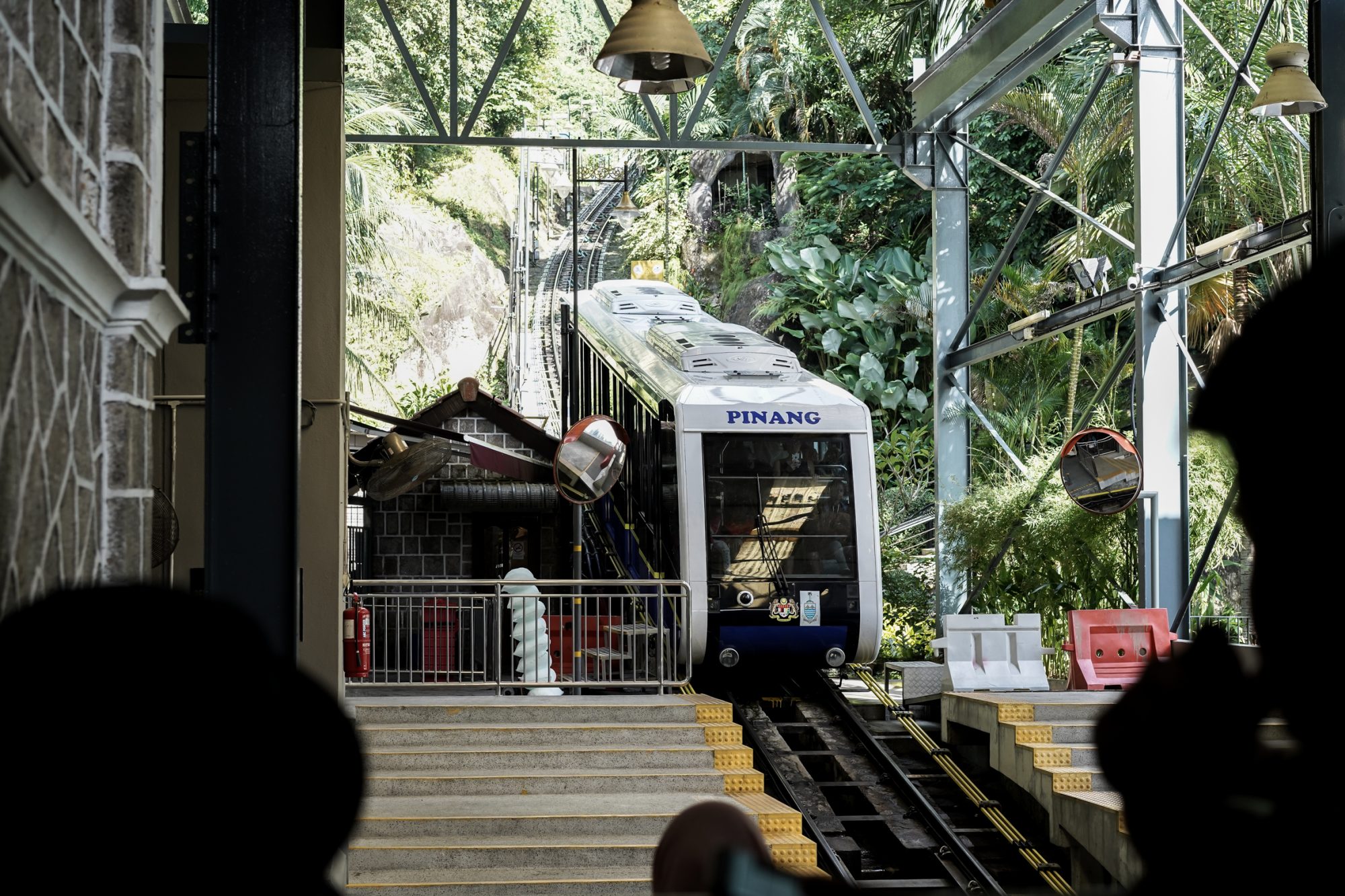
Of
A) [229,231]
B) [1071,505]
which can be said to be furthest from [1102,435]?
[229,231]

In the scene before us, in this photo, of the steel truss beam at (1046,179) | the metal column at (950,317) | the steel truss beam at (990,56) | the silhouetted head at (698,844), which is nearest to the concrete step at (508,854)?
the silhouetted head at (698,844)

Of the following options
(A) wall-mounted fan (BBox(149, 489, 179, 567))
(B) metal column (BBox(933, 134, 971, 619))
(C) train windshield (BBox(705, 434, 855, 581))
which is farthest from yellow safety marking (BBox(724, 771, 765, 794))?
(B) metal column (BBox(933, 134, 971, 619))

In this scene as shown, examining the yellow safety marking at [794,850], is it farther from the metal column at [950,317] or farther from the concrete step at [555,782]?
the metal column at [950,317]

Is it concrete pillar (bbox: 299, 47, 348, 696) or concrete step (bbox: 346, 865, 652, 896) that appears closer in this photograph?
concrete step (bbox: 346, 865, 652, 896)

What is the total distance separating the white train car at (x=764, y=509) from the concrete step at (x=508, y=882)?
14.7 feet

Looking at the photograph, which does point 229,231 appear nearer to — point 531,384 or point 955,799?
point 955,799

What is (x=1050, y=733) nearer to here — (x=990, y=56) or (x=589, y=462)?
(x=589, y=462)

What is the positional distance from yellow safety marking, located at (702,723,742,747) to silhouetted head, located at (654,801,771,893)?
1003cm

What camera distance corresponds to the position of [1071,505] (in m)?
16.1

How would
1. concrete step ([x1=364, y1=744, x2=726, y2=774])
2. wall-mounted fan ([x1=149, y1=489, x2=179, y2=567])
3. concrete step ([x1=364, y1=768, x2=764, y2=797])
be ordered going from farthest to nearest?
1. concrete step ([x1=364, y1=744, x2=726, y2=774])
2. concrete step ([x1=364, y1=768, x2=764, y2=797])
3. wall-mounted fan ([x1=149, y1=489, x2=179, y2=567])

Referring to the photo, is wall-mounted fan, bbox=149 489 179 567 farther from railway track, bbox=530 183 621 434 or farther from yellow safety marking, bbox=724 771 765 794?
railway track, bbox=530 183 621 434

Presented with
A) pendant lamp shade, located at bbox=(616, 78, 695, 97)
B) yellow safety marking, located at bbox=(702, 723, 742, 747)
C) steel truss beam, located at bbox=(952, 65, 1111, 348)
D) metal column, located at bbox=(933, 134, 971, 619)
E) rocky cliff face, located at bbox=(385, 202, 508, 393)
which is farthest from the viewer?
rocky cliff face, located at bbox=(385, 202, 508, 393)

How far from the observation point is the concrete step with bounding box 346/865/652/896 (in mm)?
8375

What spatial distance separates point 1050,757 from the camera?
10.6m
